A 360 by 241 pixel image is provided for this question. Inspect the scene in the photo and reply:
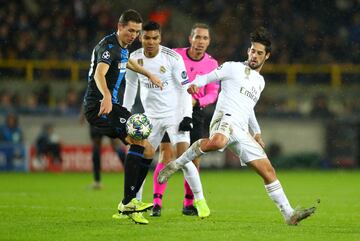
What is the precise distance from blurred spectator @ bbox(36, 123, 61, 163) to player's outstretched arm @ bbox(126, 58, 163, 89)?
417 inches

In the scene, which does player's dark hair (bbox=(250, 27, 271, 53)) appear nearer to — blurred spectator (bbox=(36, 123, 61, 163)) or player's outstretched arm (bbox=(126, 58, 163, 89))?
player's outstretched arm (bbox=(126, 58, 163, 89))

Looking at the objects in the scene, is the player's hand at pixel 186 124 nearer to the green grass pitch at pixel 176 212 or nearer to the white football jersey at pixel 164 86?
the white football jersey at pixel 164 86

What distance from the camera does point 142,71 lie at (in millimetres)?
9477

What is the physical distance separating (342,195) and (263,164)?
16.2 feet

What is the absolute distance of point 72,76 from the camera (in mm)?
22859

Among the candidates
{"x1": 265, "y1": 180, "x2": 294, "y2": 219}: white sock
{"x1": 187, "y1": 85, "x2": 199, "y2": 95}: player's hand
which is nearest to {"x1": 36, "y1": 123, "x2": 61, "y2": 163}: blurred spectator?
{"x1": 187, "y1": 85, "x2": 199, "y2": 95}: player's hand

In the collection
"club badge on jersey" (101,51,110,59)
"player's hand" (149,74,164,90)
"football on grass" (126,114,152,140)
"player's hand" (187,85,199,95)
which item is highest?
"club badge on jersey" (101,51,110,59)

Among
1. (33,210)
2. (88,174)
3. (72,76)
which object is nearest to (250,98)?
(33,210)

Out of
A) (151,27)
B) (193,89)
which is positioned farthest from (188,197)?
(151,27)

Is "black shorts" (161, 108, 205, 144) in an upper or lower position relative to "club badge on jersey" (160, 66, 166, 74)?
lower

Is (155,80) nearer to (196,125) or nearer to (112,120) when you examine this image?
(112,120)

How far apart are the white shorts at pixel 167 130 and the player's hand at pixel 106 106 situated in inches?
59.3

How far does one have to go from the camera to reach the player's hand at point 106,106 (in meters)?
8.56

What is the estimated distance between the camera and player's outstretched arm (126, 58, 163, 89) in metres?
9.34
